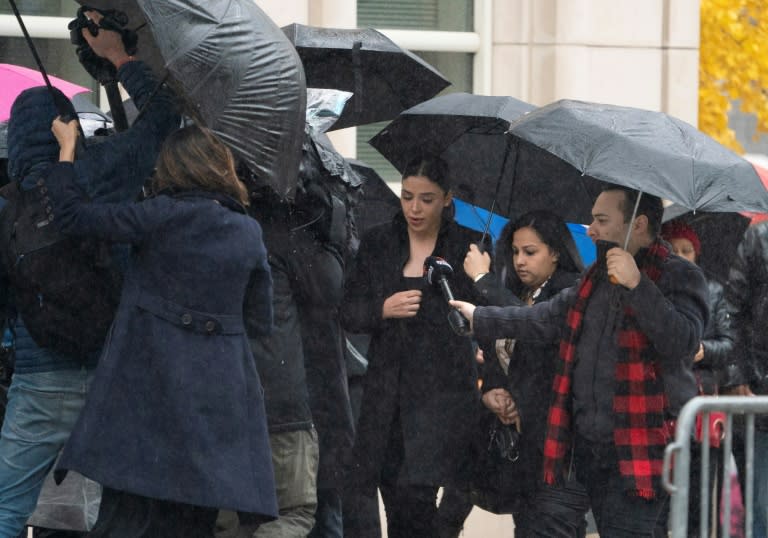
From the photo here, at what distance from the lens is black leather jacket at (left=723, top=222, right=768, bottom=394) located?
8195 mm

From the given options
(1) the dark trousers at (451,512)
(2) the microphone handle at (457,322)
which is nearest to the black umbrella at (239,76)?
(2) the microphone handle at (457,322)

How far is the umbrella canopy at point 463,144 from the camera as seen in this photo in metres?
7.10

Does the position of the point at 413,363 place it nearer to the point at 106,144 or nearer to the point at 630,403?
the point at 630,403

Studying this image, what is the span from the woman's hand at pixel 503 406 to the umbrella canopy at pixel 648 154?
1155 millimetres

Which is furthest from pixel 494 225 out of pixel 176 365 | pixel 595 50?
pixel 595 50

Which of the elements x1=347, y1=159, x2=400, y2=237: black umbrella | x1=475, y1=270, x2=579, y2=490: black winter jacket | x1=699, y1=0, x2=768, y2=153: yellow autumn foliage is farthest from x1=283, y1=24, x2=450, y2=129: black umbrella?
x1=699, y1=0, x2=768, y2=153: yellow autumn foliage

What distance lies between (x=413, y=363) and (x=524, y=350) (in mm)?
457

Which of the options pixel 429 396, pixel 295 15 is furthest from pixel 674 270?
pixel 295 15

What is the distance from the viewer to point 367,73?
725 cm

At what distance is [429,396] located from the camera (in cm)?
674

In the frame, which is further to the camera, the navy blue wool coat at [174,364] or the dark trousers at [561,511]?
the dark trousers at [561,511]

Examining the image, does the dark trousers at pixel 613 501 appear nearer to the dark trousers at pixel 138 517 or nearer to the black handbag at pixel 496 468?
the black handbag at pixel 496 468

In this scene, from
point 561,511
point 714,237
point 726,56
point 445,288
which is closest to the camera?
point 561,511

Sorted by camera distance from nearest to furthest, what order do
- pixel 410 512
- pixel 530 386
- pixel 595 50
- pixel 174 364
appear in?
pixel 174 364 → pixel 530 386 → pixel 410 512 → pixel 595 50
